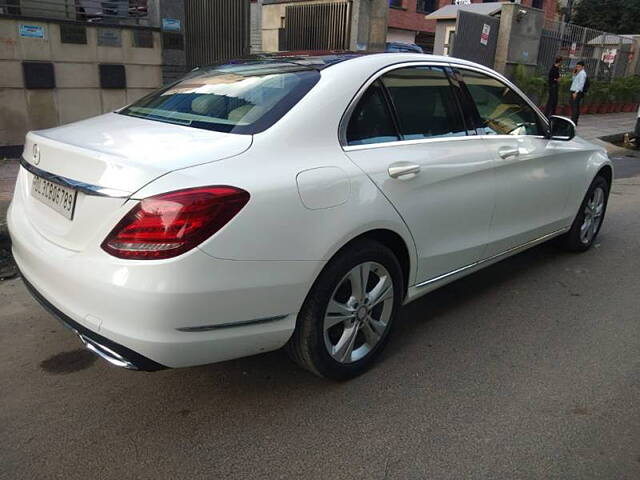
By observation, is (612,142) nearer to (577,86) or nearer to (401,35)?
(577,86)

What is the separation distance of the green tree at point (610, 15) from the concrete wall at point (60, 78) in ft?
97.1

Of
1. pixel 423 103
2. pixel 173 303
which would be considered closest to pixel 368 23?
pixel 423 103

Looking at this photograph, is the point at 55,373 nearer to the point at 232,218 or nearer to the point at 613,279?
the point at 232,218

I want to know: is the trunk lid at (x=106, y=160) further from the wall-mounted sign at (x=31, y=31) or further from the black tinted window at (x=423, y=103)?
the wall-mounted sign at (x=31, y=31)

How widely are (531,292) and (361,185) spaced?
226 centimetres

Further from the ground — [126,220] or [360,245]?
[126,220]

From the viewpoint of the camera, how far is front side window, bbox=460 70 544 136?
148 inches

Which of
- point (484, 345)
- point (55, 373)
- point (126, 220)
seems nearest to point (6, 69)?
point (55, 373)

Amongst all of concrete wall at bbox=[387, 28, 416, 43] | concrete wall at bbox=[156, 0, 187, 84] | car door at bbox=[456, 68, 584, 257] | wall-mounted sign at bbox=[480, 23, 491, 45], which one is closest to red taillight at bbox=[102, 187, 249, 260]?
car door at bbox=[456, 68, 584, 257]

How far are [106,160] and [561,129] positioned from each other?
359cm

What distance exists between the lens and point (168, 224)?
2193 millimetres

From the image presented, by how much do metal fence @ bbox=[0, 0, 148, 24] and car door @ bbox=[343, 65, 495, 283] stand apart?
6.72 meters

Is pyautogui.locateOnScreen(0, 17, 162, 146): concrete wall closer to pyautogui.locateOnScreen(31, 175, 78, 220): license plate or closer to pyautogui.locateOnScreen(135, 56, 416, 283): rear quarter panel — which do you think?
pyautogui.locateOnScreen(31, 175, 78, 220): license plate

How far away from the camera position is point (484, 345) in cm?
352
